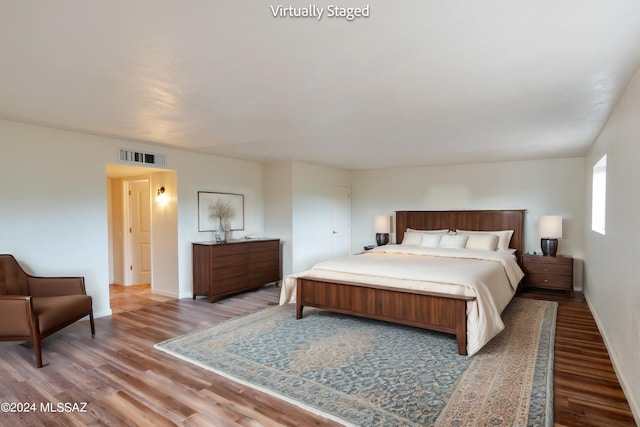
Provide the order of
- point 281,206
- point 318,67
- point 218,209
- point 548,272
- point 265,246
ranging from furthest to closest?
point 281,206 < point 265,246 < point 218,209 < point 548,272 < point 318,67

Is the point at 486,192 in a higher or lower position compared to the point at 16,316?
higher

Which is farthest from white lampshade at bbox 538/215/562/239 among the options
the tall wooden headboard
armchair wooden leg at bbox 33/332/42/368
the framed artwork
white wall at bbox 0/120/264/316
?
armchair wooden leg at bbox 33/332/42/368

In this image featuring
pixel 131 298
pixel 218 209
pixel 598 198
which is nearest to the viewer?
pixel 598 198

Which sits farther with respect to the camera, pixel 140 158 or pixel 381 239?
pixel 381 239

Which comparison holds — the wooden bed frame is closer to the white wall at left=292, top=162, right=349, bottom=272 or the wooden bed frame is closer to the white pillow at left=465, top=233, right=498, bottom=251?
the white wall at left=292, top=162, right=349, bottom=272

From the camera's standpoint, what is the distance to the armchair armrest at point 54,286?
3621 millimetres

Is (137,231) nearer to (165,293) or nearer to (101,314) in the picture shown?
(165,293)

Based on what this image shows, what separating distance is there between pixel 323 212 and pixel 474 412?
199 inches

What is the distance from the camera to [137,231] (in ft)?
20.5

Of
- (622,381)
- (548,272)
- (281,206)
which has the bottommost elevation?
(622,381)

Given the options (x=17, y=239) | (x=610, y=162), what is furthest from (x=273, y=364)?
(x=610, y=162)

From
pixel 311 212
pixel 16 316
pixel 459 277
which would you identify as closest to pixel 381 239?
pixel 311 212

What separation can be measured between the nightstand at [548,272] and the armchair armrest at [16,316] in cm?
628

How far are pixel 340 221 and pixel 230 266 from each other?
292 cm
